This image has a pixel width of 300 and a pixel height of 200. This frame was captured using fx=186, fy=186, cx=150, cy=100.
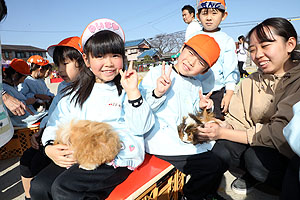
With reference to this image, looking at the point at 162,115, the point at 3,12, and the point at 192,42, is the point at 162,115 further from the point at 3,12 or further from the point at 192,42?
the point at 3,12

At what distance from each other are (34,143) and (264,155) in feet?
6.93

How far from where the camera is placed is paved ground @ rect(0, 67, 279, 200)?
1.89m

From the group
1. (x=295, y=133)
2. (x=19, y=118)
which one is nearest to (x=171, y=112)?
(x=295, y=133)

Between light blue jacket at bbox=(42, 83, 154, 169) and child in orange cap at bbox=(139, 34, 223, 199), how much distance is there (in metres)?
0.20

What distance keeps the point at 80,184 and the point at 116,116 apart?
0.54 m

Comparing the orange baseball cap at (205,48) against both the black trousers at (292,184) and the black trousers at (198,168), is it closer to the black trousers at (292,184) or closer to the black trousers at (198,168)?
the black trousers at (198,168)

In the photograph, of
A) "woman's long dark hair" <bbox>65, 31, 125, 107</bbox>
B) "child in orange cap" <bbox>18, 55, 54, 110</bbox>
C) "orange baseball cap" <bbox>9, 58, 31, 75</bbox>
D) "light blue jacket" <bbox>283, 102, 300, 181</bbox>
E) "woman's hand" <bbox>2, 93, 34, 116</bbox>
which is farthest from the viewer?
"child in orange cap" <bbox>18, 55, 54, 110</bbox>

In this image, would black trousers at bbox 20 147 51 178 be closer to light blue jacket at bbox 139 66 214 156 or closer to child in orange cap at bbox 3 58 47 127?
light blue jacket at bbox 139 66 214 156

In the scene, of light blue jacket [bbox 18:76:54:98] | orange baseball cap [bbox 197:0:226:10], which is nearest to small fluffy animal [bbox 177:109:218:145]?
orange baseball cap [bbox 197:0:226:10]

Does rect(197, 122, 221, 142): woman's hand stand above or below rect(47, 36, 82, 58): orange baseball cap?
below

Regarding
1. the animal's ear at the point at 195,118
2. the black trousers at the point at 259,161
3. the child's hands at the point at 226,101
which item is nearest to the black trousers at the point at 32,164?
the animal's ear at the point at 195,118

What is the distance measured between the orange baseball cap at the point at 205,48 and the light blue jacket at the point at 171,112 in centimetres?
27

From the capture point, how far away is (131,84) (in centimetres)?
138

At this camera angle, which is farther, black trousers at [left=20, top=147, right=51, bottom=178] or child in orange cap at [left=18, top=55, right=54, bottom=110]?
child in orange cap at [left=18, top=55, right=54, bottom=110]
